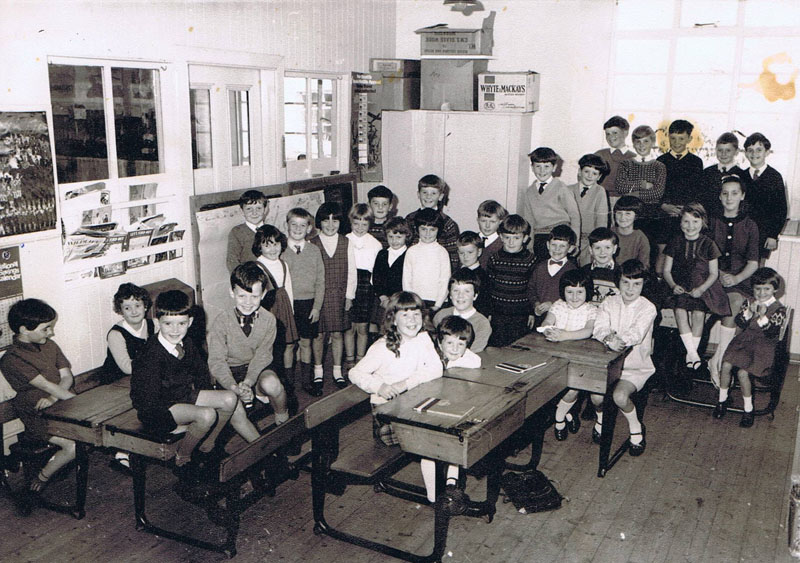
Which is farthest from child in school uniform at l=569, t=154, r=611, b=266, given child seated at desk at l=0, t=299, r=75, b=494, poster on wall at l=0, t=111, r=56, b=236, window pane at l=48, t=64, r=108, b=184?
child seated at desk at l=0, t=299, r=75, b=494

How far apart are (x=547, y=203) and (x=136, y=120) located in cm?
299

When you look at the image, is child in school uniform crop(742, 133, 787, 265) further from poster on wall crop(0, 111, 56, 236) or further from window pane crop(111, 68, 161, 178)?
poster on wall crop(0, 111, 56, 236)

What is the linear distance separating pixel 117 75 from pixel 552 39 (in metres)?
4.07

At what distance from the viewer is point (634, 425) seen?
4.43m

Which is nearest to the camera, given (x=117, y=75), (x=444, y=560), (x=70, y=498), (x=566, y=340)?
(x=444, y=560)

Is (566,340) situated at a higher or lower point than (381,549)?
higher

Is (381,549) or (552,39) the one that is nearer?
(381,549)

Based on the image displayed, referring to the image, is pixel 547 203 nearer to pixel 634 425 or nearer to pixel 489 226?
pixel 489 226

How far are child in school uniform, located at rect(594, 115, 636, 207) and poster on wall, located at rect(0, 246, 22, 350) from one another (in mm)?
4336

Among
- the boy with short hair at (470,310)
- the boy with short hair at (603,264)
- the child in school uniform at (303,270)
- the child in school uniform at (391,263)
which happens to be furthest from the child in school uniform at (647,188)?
the child in school uniform at (303,270)

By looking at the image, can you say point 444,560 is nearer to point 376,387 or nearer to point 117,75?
point 376,387

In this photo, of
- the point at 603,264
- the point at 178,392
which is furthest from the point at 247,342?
the point at 603,264

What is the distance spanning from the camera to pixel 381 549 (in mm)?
3418

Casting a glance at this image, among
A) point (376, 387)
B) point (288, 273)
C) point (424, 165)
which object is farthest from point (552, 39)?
point (376, 387)
